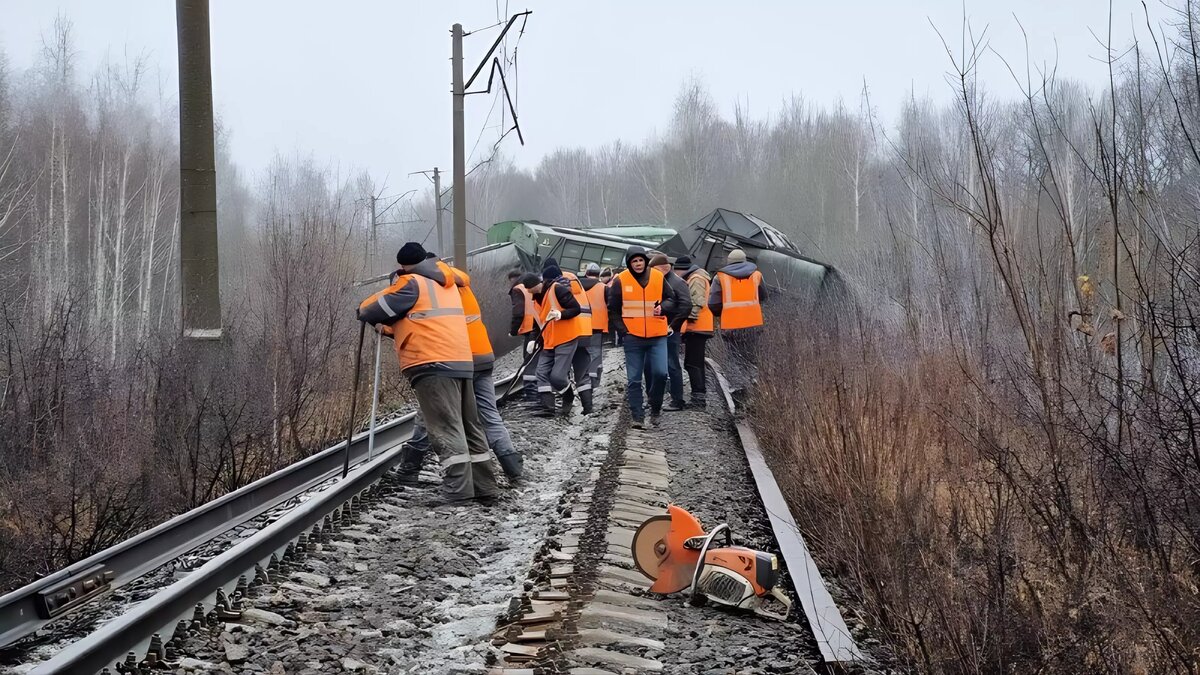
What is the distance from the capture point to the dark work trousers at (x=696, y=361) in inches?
511

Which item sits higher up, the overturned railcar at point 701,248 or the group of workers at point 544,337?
the overturned railcar at point 701,248

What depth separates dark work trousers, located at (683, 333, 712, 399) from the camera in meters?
13.0

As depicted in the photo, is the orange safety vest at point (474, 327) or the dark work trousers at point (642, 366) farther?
the dark work trousers at point (642, 366)

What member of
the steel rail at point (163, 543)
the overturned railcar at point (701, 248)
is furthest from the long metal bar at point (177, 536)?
the overturned railcar at point (701, 248)

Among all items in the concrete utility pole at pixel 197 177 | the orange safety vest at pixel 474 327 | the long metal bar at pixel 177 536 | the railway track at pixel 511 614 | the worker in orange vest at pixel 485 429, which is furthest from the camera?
the concrete utility pole at pixel 197 177

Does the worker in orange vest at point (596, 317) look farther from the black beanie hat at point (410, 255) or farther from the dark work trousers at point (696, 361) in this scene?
the black beanie hat at point (410, 255)

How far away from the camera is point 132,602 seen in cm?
493

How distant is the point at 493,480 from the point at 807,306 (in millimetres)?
10826

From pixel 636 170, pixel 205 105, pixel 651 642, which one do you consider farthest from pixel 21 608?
pixel 636 170

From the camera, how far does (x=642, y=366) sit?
38.8ft

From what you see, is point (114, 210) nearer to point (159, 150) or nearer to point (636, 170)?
point (159, 150)

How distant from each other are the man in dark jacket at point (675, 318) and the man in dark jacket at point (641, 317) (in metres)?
0.09

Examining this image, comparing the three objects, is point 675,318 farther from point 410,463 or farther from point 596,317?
point 410,463

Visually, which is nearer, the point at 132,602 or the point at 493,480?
the point at 132,602
